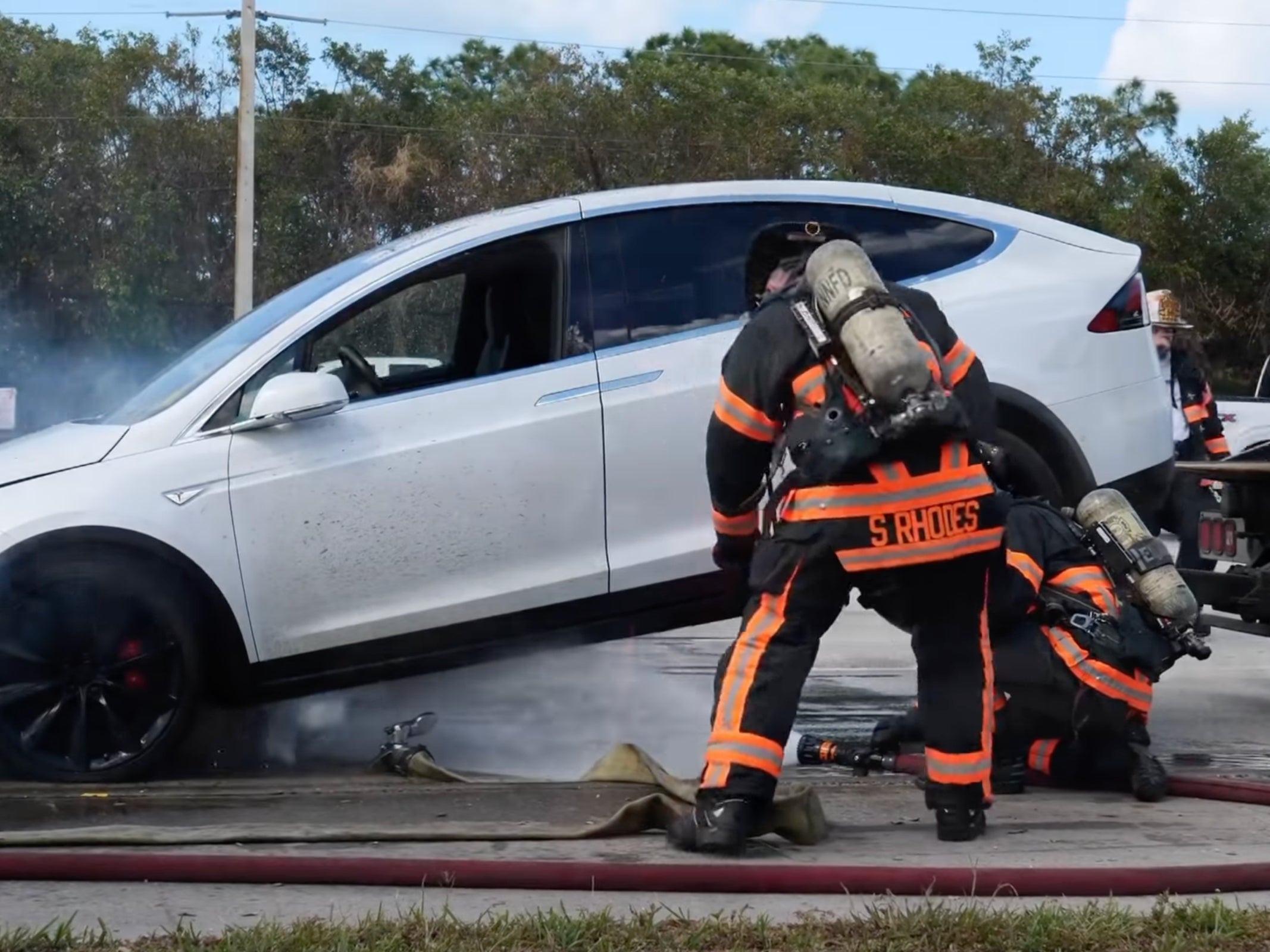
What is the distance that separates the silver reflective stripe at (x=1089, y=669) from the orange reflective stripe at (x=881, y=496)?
1.12m

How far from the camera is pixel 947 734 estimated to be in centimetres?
434

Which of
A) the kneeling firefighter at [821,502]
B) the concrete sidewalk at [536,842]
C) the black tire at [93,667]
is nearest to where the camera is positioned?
the concrete sidewalk at [536,842]

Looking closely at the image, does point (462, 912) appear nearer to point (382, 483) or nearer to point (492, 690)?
point (382, 483)

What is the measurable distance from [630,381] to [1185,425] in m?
5.30

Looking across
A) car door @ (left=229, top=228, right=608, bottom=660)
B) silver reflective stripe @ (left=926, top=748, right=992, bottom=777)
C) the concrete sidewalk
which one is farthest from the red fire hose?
car door @ (left=229, top=228, right=608, bottom=660)

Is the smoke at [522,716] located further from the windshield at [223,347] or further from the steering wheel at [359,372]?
the windshield at [223,347]

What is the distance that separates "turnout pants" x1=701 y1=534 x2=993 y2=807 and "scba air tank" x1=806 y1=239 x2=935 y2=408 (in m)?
A: 0.45

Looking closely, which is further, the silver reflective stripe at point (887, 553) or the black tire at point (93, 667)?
the black tire at point (93, 667)

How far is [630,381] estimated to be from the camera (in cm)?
552

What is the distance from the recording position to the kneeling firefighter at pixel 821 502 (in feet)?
Result: 13.5

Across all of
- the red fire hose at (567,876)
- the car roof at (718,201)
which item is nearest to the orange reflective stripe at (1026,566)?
the red fire hose at (567,876)

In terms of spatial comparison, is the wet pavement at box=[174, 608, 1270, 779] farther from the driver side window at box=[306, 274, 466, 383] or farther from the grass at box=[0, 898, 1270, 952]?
the grass at box=[0, 898, 1270, 952]

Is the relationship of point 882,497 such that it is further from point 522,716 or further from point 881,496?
point 522,716

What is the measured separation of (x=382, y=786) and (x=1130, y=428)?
2.90 metres
